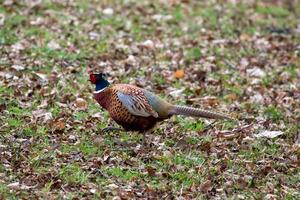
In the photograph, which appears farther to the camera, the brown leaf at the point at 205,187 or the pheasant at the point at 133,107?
the pheasant at the point at 133,107

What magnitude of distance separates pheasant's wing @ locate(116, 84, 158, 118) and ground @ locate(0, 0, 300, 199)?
0.38 metres

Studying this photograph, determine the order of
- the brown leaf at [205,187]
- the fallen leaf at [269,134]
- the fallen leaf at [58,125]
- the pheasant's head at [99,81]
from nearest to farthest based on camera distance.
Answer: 1. the brown leaf at [205,187]
2. the pheasant's head at [99,81]
3. the fallen leaf at [58,125]
4. the fallen leaf at [269,134]

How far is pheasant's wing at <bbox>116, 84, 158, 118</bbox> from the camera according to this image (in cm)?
679

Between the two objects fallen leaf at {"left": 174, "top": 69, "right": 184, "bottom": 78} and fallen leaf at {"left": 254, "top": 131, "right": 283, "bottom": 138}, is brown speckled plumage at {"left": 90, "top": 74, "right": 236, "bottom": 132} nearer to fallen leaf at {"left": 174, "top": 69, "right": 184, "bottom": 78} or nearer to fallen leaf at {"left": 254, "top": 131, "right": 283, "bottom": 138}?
fallen leaf at {"left": 254, "top": 131, "right": 283, "bottom": 138}

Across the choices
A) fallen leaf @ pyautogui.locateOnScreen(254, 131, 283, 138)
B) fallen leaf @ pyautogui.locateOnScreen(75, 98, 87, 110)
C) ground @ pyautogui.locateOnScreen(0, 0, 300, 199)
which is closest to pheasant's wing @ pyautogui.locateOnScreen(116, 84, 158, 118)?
ground @ pyautogui.locateOnScreen(0, 0, 300, 199)

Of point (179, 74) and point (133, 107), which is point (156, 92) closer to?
point (179, 74)

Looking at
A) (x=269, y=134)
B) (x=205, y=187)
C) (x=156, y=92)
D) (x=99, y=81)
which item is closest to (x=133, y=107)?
(x=99, y=81)

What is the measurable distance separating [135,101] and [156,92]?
2.13 m

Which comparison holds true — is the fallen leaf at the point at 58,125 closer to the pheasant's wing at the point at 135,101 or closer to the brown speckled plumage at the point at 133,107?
the brown speckled plumage at the point at 133,107

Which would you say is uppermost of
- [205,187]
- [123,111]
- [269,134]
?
[123,111]

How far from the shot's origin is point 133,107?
6793 mm

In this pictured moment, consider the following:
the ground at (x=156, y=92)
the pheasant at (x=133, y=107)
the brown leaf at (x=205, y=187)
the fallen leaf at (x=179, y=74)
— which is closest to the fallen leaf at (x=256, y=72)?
the ground at (x=156, y=92)

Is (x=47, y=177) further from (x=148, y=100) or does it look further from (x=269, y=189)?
(x=269, y=189)

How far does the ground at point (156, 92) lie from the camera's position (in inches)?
247
